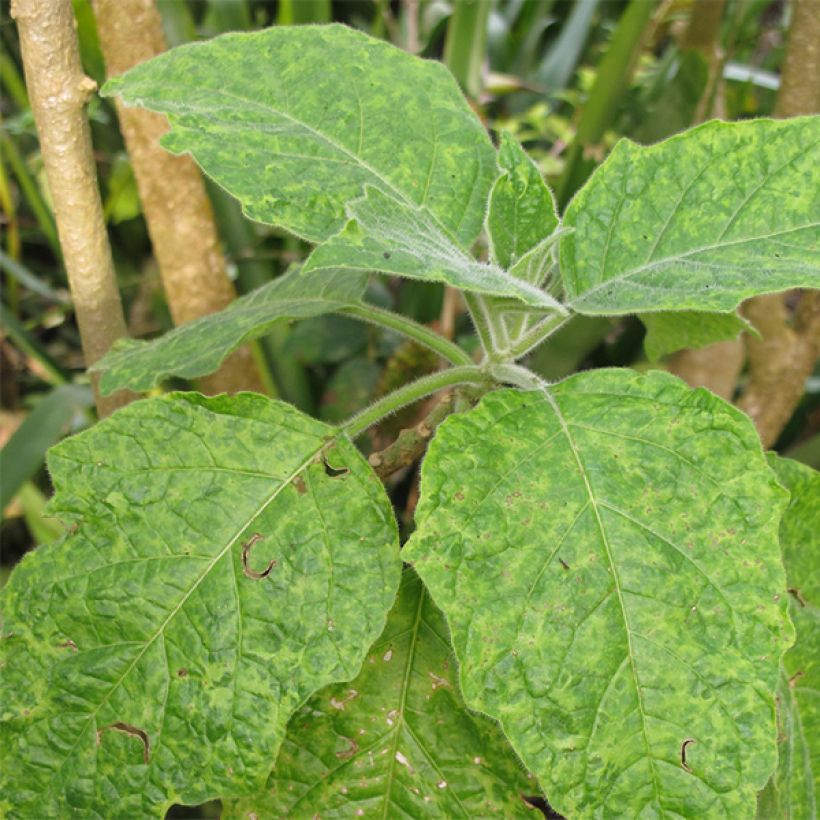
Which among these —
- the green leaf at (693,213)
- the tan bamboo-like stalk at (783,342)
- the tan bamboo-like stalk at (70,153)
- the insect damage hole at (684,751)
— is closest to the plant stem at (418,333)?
the green leaf at (693,213)

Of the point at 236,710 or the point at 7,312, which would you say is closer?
the point at 236,710

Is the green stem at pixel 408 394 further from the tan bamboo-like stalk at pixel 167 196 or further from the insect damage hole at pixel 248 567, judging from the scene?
the tan bamboo-like stalk at pixel 167 196

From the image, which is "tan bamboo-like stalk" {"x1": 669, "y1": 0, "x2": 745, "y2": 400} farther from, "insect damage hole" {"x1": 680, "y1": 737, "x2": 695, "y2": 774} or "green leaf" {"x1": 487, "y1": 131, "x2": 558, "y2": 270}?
"insect damage hole" {"x1": 680, "y1": 737, "x2": 695, "y2": 774}

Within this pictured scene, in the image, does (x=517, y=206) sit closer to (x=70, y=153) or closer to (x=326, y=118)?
(x=326, y=118)

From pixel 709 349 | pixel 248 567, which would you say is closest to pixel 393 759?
pixel 248 567

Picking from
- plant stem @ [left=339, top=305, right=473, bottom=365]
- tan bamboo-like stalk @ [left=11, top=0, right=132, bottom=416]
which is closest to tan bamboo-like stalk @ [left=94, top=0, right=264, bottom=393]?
tan bamboo-like stalk @ [left=11, top=0, right=132, bottom=416]

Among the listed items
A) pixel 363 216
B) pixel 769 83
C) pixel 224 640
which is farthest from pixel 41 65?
pixel 769 83

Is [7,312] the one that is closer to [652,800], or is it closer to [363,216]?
[363,216]
